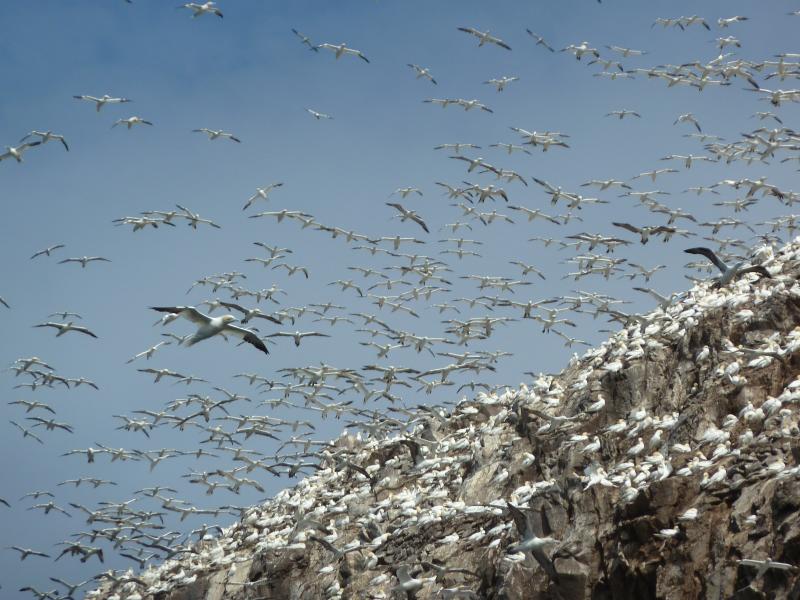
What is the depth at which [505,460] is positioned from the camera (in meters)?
34.2

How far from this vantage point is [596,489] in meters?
27.7

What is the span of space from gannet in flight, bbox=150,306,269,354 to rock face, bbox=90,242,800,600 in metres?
8.72

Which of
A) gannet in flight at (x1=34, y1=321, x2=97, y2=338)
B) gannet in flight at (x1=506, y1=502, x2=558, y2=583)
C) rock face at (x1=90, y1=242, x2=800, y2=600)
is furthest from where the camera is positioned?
gannet in flight at (x1=34, y1=321, x2=97, y2=338)

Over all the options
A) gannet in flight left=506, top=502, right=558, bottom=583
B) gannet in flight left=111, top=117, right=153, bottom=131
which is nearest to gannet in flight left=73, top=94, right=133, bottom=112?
gannet in flight left=111, top=117, right=153, bottom=131

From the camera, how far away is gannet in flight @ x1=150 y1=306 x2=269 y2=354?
25078 millimetres

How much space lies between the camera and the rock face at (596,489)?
80.3 feet

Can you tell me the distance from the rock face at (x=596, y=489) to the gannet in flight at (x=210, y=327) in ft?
28.6

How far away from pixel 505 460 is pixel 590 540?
750 centimetres

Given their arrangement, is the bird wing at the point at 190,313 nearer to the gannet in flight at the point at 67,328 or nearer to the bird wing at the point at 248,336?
the bird wing at the point at 248,336

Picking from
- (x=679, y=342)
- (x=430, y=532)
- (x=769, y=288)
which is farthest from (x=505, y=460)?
(x=769, y=288)

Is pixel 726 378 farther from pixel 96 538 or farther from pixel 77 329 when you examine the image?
pixel 96 538

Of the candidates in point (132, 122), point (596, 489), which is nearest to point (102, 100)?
point (132, 122)

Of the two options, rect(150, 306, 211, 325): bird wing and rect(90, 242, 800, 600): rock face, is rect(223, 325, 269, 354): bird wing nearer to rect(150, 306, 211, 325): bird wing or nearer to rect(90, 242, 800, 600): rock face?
rect(150, 306, 211, 325): bird wing

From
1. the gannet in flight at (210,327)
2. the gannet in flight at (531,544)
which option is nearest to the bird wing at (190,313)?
the gannet in flight at (210,327)
